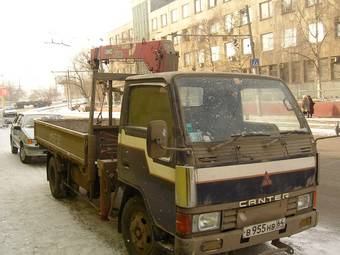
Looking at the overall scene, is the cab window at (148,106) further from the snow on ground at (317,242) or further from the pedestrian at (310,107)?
the pedestrian at (310,107)

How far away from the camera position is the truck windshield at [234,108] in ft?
14.4

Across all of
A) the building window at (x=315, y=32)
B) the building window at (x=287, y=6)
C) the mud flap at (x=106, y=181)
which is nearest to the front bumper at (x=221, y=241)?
the mud flap at (x=106, y=181)

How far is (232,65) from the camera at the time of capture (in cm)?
4694

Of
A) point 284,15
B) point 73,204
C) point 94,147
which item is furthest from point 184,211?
point 284,15

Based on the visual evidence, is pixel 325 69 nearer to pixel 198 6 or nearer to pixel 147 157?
pixel 198 6

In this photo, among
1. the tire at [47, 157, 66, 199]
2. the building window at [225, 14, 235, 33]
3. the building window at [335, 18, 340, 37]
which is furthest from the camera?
the building window at [225, 14, 235, 33]

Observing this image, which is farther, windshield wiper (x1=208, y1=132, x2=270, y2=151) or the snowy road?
the snowy road

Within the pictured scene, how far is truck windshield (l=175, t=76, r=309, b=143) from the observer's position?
4387 mm

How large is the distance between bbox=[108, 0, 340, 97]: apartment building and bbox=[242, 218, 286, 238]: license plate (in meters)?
22.9

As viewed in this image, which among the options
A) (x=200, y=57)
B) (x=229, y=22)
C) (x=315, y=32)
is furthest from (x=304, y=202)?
(x=200, y=57)

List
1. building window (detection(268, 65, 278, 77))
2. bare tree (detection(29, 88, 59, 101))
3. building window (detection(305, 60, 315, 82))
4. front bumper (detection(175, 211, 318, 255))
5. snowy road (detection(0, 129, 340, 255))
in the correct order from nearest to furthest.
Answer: front bumper (detection(175, 211, 318, 255)) → snowy road (detection(0, 129, 340, 255)) → building window (detection(305, 60, 315, 82)) → building window (detection(268, 65, 278, 77)) → bare tree (detection(29, 88, 59, 101))

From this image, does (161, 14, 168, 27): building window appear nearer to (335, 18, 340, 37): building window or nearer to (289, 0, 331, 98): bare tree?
(289, 0, 331, 98): bare tree

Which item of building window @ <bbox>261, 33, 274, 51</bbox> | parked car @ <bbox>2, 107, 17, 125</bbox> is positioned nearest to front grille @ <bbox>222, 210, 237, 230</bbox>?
parked car @ <bbox>2, 107, 17, 125</bbox>

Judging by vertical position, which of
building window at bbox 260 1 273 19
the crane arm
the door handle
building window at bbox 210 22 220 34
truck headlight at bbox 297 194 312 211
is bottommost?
truck headlight at bbox 297 194 312 211
